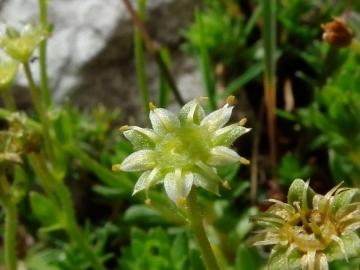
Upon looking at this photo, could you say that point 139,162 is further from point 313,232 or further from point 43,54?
point 43,54

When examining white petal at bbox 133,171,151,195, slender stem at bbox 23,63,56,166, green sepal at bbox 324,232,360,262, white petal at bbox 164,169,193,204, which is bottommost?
green sepal at bbox 324,232,360,262

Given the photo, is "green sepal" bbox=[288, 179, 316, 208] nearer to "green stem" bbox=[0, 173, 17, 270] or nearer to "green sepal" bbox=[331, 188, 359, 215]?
"green sepal" bbox=[331, 188, 359, 215]

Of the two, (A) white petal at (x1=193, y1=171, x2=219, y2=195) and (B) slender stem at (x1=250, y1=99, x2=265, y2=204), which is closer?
(A) white petal at (x1=193, y1=171, x2=219, y2=195)

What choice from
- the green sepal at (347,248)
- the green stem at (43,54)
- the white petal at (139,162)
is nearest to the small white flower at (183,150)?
the white petal at (139,162)

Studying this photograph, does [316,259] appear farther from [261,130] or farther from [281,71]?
[281,71]

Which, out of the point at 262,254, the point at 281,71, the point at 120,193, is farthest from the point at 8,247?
the point at 281,71

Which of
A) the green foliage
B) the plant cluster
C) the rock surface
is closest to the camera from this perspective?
the plant cluster

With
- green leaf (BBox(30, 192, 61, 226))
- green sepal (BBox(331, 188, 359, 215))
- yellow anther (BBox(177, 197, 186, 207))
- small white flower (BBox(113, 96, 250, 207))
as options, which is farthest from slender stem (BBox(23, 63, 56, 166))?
green sepal (BBox(331, 188, 359, 215))
